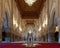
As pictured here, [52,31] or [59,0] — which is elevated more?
[59,0]

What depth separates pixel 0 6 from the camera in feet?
53.7

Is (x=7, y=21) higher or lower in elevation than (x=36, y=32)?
higher

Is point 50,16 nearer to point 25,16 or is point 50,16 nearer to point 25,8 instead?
point 25,8

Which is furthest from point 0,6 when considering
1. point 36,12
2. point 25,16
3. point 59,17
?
point 25,16

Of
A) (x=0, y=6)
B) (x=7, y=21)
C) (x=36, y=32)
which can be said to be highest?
(x=0, y=6)

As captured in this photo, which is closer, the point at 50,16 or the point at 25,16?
the point at 50,16

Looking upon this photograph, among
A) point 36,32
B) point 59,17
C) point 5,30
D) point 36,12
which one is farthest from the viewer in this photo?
point 36,32

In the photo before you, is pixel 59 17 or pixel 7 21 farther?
pixel 7 21

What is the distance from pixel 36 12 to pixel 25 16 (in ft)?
13.7

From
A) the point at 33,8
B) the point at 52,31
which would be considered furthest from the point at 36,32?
the point at 52,31

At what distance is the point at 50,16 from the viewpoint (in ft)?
74.9

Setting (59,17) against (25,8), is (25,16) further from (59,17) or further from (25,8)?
(59,17)

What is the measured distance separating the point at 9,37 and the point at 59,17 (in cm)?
944

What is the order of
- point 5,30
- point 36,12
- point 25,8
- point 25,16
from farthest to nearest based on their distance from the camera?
point 25,16 < point 36,12 < point 25,8 < point 5,30
